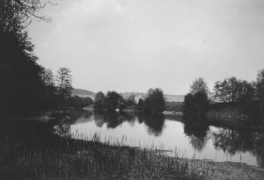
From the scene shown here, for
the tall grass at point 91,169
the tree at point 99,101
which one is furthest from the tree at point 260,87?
the tree at point 99,101

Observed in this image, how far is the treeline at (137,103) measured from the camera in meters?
97.6

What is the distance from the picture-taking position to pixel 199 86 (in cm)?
8062

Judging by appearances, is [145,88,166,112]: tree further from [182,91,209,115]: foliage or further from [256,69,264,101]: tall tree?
[256,69,264,101]: tall tree

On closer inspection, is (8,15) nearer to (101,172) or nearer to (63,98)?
(101,172)

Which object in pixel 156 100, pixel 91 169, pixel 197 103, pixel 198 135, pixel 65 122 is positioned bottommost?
pixel 198 135

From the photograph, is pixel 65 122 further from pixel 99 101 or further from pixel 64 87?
pixel 99 101

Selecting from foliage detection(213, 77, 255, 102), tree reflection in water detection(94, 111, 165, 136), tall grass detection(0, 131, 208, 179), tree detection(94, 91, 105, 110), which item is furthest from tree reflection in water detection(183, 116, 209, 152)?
tree detection(94, 91, 105, 110)

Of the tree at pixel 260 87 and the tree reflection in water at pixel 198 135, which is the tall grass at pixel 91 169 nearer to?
the tree reflection in water at pixel 198 135

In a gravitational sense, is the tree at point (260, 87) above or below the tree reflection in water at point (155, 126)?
above

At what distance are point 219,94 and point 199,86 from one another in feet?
27.2

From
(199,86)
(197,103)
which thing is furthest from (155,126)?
(199,86)

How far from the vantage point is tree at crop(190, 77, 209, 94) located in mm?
80238

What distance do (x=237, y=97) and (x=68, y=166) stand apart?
76.7 m

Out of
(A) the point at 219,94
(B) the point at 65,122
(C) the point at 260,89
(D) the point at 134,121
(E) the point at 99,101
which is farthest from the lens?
(E) the point at 99,101
